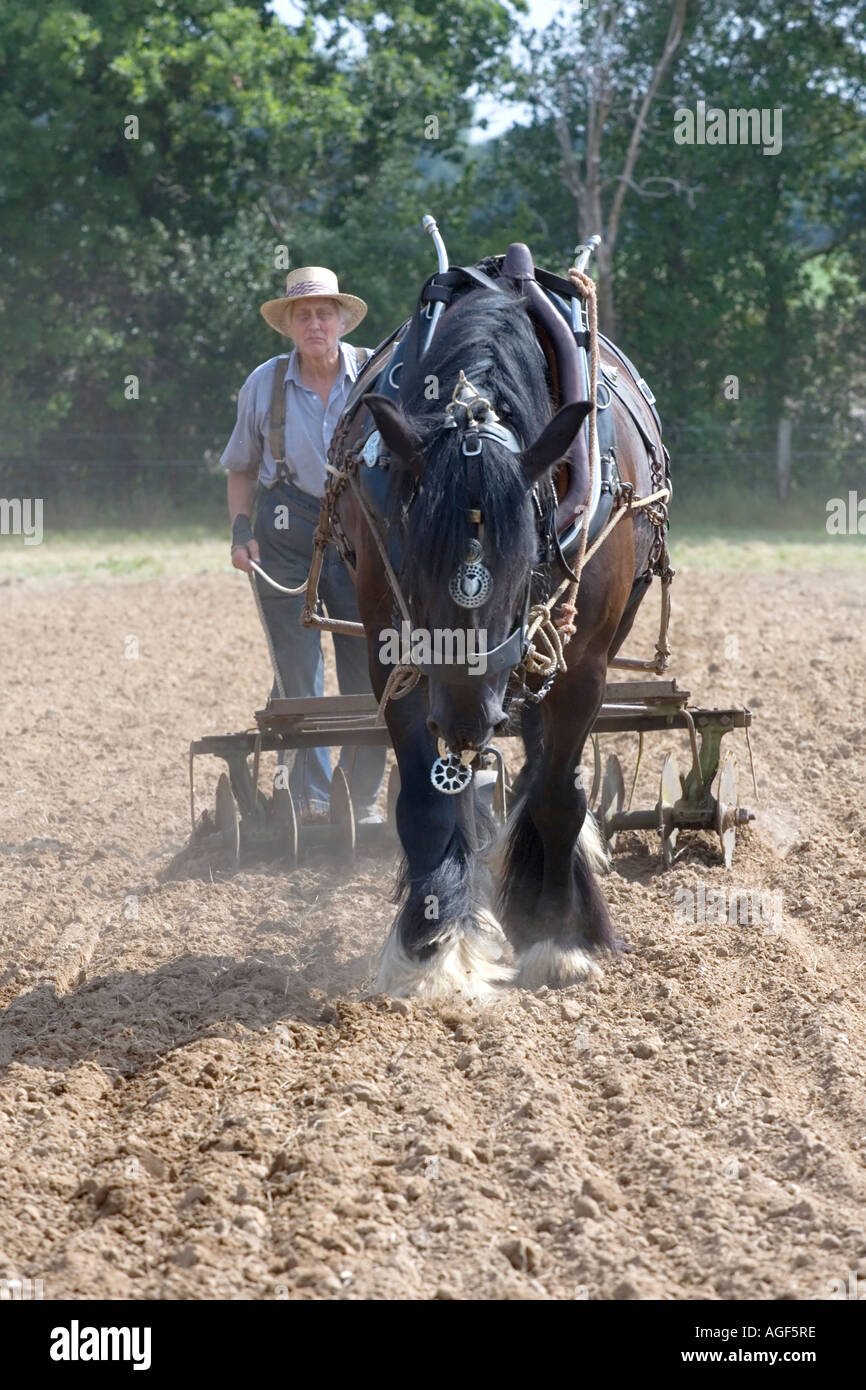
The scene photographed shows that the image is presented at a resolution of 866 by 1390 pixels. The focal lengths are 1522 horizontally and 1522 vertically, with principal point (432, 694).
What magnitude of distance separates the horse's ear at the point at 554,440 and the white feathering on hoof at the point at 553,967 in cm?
140

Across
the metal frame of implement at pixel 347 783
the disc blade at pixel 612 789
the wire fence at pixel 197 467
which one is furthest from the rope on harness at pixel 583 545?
the wire fence at pixel 197 467

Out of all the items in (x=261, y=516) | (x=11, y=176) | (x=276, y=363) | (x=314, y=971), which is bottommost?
(x=314, y=971)

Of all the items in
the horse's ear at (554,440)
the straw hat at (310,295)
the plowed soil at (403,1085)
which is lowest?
the plowed soil at (403,1085)

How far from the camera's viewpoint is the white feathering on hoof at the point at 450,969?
12.8 feet

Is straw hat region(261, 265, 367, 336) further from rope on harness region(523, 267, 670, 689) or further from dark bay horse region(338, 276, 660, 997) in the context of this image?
rope on harness region(523, 267, 670, 689)

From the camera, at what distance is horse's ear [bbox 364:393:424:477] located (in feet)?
10.5

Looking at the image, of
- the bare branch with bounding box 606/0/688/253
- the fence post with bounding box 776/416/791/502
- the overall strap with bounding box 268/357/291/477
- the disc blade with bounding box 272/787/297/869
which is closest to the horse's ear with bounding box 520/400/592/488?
the disc blade with bounding box 272/787/297/869

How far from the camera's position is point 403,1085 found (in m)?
3.33

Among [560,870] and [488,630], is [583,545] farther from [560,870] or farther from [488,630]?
[560,870]

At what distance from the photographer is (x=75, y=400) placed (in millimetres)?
19625

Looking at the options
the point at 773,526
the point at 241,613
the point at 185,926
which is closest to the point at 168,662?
the point at 241,613

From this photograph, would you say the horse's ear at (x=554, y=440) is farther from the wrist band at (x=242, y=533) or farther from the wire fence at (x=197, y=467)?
the wire fence at (x=197, y=467)
